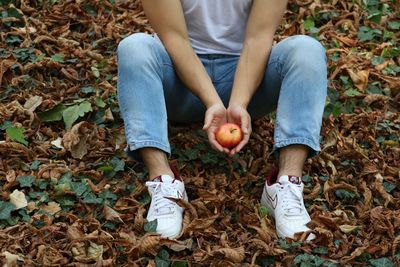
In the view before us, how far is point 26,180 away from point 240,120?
106cm

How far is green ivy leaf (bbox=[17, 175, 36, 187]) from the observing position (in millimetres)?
3528

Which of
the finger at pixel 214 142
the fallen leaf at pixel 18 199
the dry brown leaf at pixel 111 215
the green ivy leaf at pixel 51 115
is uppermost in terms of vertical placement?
the finger at pixel 214 142

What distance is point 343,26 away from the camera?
16.6 ft

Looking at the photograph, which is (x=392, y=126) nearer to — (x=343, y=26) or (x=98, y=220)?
(x=343, y=26)

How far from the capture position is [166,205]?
10.7 feet

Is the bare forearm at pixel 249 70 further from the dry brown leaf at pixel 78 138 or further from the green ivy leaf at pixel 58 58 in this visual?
the green ivy leaf at pixel 58 58

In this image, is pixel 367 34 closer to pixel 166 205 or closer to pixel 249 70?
pixel 249 70

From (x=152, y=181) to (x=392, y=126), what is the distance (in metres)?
1.53

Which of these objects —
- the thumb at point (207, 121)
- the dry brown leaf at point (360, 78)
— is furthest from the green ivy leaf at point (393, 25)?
the thumb at point (207, 121)

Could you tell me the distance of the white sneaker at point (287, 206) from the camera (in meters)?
3.23

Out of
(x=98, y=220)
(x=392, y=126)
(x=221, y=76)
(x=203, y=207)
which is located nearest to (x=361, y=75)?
(x=392, y=126)

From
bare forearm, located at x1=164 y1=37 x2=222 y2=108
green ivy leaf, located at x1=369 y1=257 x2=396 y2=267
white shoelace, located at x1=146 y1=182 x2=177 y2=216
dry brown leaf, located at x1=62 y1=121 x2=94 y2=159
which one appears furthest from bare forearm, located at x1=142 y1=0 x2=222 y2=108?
green ivy leaf, located at x1=369 y1=257 x2=396 y2=267

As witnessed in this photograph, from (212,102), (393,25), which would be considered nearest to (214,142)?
(212,102)

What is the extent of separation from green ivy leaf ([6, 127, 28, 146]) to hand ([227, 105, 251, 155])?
114cm
